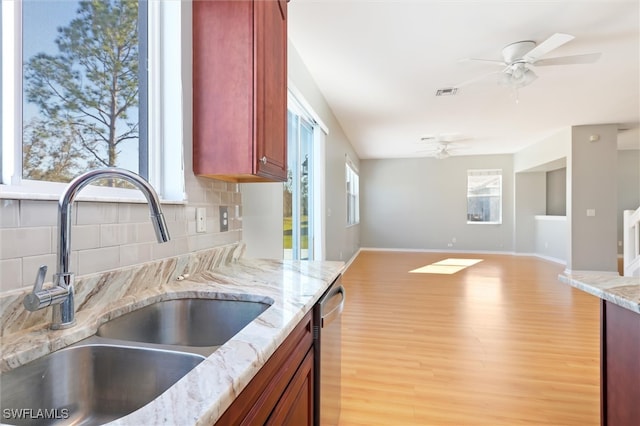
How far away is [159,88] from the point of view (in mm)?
1356

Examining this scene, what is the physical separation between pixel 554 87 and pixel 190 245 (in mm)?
4401

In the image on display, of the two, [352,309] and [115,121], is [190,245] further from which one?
[352,309]

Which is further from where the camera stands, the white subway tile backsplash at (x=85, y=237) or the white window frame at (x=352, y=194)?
the white window frame at (x=352, y=194)

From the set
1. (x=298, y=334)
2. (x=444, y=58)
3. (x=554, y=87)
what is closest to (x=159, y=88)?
(x=298, y=334)

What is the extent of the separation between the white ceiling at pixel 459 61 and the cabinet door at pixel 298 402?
2.32 metres

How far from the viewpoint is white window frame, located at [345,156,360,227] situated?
6.83 meters

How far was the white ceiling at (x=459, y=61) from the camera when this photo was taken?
232cm

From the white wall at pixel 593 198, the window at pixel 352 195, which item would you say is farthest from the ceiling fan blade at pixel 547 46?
the window at pixel 352 195

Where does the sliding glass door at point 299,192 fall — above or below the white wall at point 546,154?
below

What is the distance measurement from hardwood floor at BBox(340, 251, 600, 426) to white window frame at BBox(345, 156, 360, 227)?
8.76 feet

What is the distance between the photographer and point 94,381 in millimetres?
733

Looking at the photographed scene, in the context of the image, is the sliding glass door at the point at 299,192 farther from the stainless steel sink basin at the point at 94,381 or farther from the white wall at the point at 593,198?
the white wall at the point at 593,198

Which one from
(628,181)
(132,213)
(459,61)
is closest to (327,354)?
(132,213)

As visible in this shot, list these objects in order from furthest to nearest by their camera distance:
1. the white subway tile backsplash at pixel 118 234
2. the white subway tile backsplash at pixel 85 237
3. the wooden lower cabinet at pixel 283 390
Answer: the white subway tile backsplash at pixel 118 234 < the white subway tile backsplash at pixel 85 237 < the wooden lower cabinet at pixel 283 390
